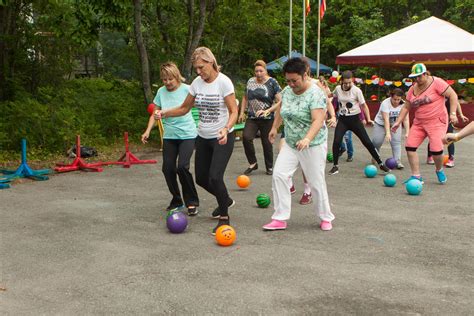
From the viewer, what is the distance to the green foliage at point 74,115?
41.3 ft

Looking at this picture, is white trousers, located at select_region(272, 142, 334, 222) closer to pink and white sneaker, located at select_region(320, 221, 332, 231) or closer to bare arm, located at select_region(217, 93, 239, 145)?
pink and white sneaker, located at select_region(320, 221, 332, 231)

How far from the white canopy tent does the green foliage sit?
32.2 ft

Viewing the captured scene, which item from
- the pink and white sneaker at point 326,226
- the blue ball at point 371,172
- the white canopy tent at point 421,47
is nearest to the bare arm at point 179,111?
the pink and white sneaker at point 326,226

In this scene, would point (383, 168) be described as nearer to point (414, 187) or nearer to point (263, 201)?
point (414, 187)

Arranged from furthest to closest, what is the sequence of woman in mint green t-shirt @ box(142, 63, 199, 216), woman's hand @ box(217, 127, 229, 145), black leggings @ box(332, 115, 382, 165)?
1. black leggings @ box(332, 115, 382, 165)
2. woman in mint green t-shirt @ box(142, 63, 199, 216)
3. woman's hand @ box(217, 127, 229, 145)

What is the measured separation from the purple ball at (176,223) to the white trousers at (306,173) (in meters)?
1.02

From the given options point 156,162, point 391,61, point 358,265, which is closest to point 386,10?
point 391,61

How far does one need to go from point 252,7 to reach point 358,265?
16.6m

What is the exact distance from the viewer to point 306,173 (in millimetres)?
6672

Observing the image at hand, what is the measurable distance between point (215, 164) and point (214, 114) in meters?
0.55

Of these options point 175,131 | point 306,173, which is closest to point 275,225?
point 306,173

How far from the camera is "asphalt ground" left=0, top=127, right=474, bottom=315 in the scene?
446cm

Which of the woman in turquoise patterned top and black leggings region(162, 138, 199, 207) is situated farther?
black leggings region(162, 138, 199, 207)

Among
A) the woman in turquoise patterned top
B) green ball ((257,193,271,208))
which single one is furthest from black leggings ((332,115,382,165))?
the woman in turquoise patterned top
